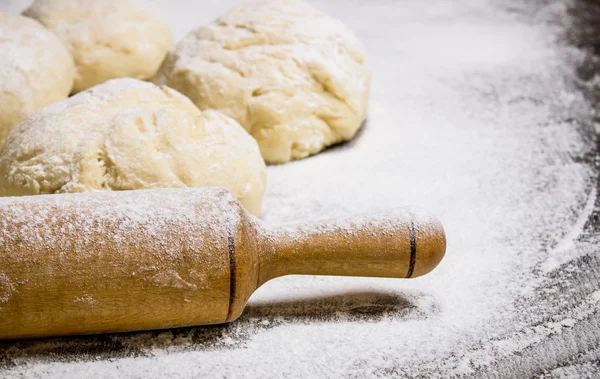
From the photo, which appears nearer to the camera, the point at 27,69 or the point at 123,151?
the point at 123,151

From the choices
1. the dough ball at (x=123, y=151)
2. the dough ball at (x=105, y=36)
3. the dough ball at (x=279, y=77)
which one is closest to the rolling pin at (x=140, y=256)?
the dough ball at (x=123, y=151)

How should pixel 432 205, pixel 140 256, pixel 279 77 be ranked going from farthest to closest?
1. pixel 279 77
2. pixel 432 205
3. pixel 140 256

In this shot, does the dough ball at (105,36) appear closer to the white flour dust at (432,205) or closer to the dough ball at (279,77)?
the dough ball at (279,77)

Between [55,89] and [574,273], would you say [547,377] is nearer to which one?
[574,273]

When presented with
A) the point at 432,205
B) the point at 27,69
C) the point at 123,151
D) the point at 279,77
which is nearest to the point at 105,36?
the point at 27,69

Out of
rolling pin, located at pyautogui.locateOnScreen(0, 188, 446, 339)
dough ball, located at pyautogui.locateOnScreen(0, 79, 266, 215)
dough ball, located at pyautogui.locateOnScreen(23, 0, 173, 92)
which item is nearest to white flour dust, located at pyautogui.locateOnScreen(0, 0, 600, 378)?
rolling pin, located at pyautogui.locateOnScreen(0, 188, 446, 339)

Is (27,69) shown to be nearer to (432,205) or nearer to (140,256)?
A: (140,256)

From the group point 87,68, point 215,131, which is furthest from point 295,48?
point 87,68
